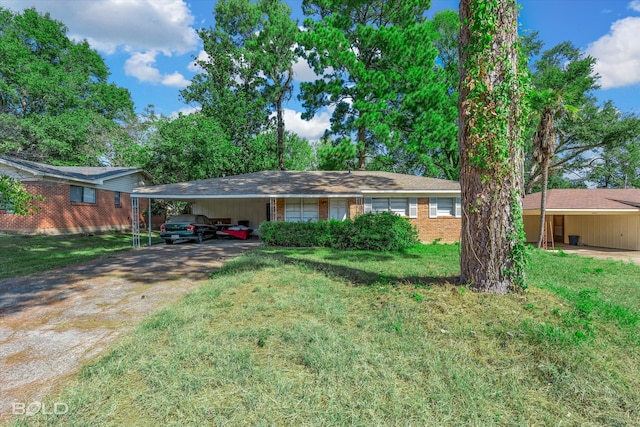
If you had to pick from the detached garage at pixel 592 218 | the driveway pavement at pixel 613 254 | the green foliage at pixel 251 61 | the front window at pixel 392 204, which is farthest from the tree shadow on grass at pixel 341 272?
the green foliage at pixel 251 61

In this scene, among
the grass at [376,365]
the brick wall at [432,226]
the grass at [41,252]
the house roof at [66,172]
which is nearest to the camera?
the grass at [376,365]

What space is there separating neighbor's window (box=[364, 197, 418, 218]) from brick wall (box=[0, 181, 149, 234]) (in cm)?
1553

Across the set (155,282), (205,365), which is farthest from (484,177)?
(155,282)

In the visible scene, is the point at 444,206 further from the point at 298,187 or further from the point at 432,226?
the point at 298,187

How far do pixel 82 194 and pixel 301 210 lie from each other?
1252 cm

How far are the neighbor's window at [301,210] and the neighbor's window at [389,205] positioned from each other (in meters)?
2.68

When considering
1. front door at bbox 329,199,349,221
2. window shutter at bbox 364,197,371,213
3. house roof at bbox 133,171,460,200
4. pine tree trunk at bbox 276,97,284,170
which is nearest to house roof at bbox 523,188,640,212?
house roof at bbox 133,171,460,200

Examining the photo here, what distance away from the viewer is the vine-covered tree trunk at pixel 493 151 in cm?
444

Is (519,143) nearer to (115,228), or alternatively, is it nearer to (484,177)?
(484,177)

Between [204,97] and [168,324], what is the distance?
85.1ft

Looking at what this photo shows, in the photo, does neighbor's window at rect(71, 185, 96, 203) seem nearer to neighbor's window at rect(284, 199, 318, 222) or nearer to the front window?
neighbor's window at rect(284, 199, 318, 222)

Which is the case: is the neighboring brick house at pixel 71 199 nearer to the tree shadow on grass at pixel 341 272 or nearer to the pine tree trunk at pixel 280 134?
the pine tree trunk at pixel 280 134

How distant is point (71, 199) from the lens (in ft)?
56.4

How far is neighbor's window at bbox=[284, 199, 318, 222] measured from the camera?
16516 mm
